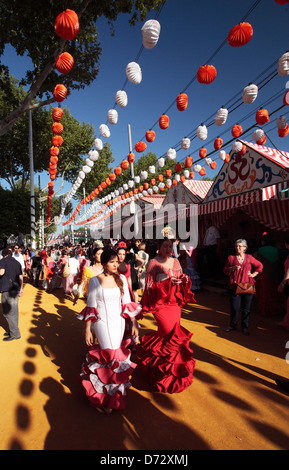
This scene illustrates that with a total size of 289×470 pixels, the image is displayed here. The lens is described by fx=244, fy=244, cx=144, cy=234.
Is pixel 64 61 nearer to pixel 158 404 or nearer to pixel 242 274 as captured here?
pixel 242 274

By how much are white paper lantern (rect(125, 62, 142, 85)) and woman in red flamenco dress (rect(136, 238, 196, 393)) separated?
425 cm

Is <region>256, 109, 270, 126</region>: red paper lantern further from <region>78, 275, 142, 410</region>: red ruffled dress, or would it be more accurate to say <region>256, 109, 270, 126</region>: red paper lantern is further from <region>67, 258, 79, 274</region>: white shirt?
<region>67, 258, 79, 274</region>: white shirt

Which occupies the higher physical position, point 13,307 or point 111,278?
point 111,278

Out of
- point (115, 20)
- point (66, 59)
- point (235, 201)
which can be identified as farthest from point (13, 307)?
point (115, 20)

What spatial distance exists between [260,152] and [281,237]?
11.4 feet

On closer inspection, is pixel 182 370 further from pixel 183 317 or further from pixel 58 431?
pixel 183 317

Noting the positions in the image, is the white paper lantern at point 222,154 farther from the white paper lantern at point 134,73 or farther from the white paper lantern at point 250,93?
the white paper lantern at point 134,73

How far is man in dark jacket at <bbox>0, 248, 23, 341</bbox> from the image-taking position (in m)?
4.84

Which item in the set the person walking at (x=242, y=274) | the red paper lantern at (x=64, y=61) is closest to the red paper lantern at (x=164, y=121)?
the red paper lantern at (x=64, y=61)

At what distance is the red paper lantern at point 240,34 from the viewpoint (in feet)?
12.6

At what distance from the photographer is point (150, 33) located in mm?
4156

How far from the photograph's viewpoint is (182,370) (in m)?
3.02
